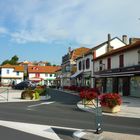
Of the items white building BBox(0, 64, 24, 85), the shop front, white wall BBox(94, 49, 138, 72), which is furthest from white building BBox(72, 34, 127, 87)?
white building BBox(0, 64, 24, 85)

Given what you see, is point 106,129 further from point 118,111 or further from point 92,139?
point 118,111

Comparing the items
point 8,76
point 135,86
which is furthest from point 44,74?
point 135,86

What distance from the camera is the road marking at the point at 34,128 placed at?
1269 cm

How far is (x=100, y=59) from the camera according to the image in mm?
52438

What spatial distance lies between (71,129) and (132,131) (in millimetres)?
2323

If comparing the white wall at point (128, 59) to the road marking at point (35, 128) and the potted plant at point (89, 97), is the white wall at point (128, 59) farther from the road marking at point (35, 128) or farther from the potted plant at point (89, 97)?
the road marking at point (35, 128)

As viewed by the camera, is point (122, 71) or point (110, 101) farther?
point (122, 71)

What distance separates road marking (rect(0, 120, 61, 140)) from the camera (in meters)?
12.7

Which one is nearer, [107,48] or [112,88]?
[112,88]

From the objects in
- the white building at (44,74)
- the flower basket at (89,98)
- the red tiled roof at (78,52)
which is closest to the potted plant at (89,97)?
the flower basket at (89,98)

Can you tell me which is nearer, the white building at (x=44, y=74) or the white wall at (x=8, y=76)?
the white wall at (x=8, y=76)

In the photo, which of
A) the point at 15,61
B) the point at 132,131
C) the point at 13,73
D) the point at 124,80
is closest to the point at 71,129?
the point at 132,131

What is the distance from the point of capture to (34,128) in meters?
14.3

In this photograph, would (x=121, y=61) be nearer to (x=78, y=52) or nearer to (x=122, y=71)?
(x=122, y=71)
